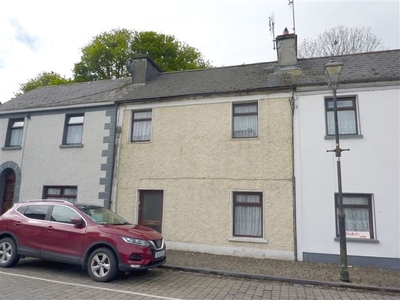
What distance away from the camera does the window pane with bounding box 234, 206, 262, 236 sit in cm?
1028

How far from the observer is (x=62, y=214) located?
7.61 metres

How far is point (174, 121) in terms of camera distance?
11.9 meters

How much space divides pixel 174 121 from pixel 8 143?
9.04 m

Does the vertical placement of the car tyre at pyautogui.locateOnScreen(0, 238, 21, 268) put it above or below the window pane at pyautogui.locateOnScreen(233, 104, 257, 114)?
below

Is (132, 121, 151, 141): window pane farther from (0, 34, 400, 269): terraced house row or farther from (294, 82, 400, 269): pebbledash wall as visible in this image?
(294, 82, 400, 269): pebbledash wall

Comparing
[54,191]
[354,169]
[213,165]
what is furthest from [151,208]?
[354,169]

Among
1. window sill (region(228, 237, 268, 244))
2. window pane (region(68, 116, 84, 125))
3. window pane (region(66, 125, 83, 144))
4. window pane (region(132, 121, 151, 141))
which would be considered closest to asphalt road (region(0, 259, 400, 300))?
window sill (region(228, 237, 268, 244))

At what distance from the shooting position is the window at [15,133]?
14508mm

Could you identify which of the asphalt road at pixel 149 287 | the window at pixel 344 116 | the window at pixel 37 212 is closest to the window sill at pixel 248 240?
the asphalt road at pixel 149 287

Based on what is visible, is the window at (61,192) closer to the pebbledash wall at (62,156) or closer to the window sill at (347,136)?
the pebbledash wall at (62,156)

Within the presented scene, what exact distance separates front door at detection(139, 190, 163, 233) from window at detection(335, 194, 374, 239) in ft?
21.0

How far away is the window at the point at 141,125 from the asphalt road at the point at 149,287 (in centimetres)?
604

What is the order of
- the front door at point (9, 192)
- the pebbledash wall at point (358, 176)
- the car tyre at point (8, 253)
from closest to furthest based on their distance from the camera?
the car tyre at point (8, 253) → the pebbledash wall at point (358, 176) → the front door at point (9, 192)

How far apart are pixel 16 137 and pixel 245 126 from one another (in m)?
11.5
